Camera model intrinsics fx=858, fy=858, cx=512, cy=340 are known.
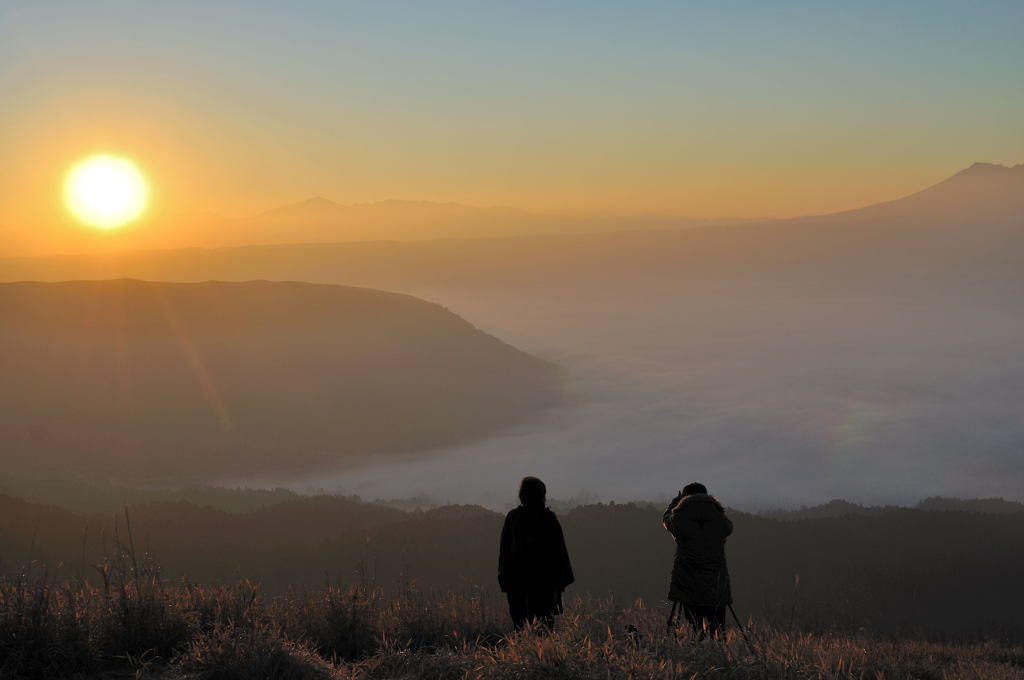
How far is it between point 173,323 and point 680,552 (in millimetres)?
203295

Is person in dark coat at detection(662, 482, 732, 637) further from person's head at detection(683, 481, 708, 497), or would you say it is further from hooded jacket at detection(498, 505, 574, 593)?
hooded jacket at detection(498, 505, 574, 593)

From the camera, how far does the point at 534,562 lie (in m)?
7.10

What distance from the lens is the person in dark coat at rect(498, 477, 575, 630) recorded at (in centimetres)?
708

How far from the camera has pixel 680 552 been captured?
24.2 ft

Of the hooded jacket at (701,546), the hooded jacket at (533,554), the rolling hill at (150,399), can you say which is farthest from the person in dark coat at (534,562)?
the rolling hill at (150,399)

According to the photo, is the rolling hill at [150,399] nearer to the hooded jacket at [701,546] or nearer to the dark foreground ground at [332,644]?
the dark foreground ground at [332,644]

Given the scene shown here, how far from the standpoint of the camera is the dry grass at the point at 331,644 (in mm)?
5410

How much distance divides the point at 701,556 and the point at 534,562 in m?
1.41

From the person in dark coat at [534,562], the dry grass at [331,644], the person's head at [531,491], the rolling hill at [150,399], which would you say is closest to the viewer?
the dry grass at [331,644]

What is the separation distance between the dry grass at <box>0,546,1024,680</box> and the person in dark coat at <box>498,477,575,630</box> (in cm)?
27

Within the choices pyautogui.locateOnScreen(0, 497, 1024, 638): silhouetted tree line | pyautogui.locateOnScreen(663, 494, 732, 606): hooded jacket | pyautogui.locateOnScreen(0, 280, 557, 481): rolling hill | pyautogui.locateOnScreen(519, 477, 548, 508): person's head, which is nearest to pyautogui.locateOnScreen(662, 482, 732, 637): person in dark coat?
pyautogui.locateOnScreen(663, 494, 732, 606): hooded jacket

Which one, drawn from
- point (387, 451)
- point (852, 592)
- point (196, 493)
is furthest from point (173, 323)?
point (852, 592)

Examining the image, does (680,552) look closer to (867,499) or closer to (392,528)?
(392,528)

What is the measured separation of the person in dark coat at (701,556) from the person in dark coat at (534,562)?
0.98 meters
